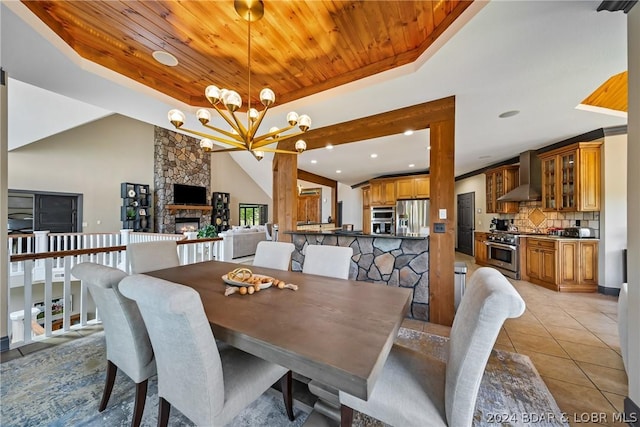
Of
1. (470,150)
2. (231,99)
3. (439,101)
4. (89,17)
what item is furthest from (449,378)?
(470,150)

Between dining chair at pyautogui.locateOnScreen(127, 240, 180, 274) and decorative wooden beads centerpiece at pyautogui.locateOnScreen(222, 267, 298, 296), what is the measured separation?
3.62 ft

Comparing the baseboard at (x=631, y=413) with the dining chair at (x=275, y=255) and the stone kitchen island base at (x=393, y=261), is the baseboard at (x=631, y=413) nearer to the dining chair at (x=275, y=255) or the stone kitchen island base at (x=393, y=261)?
the stone kitchen island base at (x=393, y=261)

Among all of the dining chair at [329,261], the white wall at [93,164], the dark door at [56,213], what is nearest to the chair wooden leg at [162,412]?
the dining chair at [329,261]

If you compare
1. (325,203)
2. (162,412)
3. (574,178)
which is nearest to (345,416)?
(162,412)

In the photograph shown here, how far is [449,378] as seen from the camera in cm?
97

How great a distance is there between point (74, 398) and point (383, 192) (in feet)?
21.3

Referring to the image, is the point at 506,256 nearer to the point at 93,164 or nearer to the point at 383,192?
the point at 383,192

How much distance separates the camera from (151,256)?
7.77ft

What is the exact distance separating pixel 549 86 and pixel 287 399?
3.46 metres

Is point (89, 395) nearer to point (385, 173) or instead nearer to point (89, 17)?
point (89, 17)

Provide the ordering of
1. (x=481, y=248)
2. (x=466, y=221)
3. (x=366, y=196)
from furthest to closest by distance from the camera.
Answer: (x=366, y=196) < (x=466, y=221) < (x=481, y=248)

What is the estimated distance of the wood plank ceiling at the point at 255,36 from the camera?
1725 millimetres

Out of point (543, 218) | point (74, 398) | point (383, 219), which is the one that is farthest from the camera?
point (383, 219)

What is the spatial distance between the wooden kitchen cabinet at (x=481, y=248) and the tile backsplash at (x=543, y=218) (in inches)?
24.1
